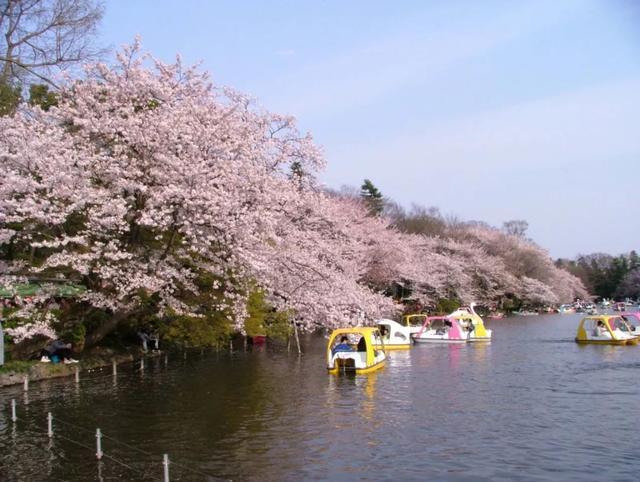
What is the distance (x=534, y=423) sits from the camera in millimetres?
16344

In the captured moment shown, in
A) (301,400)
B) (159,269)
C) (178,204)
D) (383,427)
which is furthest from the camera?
(159,269)

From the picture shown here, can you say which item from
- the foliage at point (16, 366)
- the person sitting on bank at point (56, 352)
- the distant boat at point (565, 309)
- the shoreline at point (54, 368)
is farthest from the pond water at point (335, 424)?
the distant boat at point (565, 309)

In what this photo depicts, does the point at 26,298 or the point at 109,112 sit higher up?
the point at 109,112

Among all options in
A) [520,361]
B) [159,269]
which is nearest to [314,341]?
[520,361]

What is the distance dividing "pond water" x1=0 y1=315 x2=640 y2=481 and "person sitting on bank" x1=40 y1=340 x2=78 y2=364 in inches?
50.0

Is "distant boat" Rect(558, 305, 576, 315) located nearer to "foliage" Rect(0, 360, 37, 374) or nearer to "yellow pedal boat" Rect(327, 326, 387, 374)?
"yellow pedal boat" Rect(327, 326, 387, 374)

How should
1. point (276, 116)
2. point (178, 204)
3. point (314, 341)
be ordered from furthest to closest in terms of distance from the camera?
point (314, 341), point (276, 116), point (178, 204)

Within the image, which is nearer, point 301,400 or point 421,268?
point 301,400

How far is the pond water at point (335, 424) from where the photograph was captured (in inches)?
504

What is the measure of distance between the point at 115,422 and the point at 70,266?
8907 millimetres

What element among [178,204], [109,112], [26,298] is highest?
[109,112]

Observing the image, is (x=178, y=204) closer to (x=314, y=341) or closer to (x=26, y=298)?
(x=26, y=298)

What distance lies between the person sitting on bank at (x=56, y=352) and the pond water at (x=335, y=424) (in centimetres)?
127

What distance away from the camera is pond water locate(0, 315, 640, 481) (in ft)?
42.0
